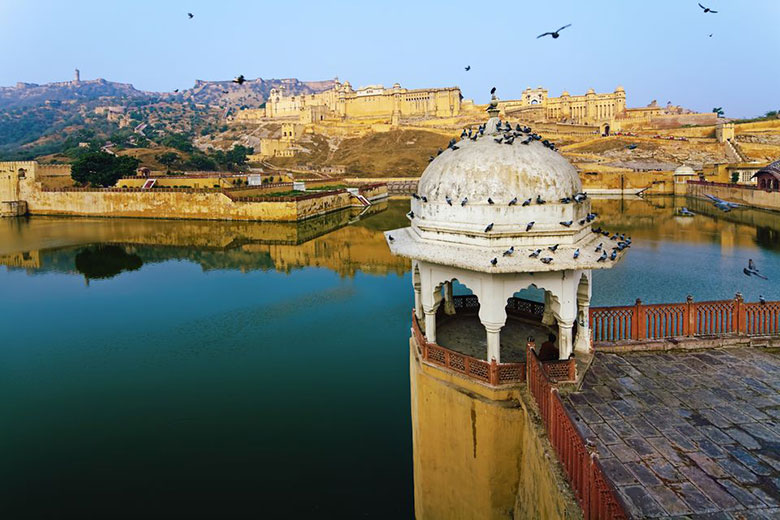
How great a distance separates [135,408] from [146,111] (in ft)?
485

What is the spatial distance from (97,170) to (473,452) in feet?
150

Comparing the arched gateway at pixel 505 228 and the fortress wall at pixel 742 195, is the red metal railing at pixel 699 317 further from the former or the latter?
the fortress wall at pixel 742 195

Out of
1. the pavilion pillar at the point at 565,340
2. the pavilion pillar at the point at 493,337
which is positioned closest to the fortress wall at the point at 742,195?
the pavilion pillar at the point at 565,340

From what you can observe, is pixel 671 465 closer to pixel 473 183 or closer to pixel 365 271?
pixel 473 183

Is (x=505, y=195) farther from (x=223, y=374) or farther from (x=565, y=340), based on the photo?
(x=223, y=374)

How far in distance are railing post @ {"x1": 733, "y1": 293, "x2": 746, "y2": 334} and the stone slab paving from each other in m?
0.40

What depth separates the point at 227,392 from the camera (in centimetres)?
1002

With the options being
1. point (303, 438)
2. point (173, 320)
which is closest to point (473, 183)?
point (303, 438)

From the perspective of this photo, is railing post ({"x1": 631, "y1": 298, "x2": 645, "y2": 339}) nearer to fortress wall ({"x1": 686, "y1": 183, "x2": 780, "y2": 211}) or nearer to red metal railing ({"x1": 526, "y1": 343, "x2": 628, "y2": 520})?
red metal railing ({"x1": 526, "y1": 343, "x2": 628, "y2": 520})

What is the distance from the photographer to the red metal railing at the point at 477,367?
499cm

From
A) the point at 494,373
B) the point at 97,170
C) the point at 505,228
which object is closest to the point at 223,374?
the point at 494,373

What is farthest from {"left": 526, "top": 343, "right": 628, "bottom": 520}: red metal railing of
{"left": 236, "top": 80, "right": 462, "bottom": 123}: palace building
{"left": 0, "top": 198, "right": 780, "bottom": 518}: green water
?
{"left": 236, "top": 80, "right": 462, "bottom": 123}: palace building

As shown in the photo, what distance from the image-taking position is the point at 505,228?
519cm

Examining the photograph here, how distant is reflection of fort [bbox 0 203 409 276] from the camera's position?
22.4 meters
